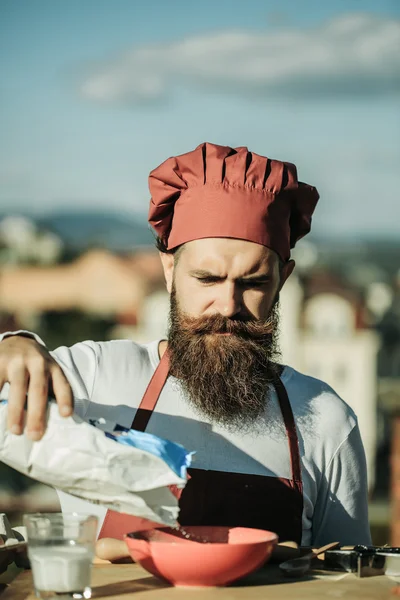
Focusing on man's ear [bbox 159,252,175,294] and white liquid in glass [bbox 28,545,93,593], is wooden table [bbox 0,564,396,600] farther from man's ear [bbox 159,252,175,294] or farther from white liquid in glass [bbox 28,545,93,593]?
man's ear [bbox 159,252,175,294]

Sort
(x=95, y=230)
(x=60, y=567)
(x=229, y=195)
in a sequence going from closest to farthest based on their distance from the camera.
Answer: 1. (x=60, y=567)
2. (x=229, y=195)
3. (x=95, y=230)

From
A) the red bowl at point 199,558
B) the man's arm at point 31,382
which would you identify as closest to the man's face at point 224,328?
the man's arm at point 31,382

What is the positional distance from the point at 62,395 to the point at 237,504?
71cm

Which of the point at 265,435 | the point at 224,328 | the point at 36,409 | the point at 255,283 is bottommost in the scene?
the point at 265,435

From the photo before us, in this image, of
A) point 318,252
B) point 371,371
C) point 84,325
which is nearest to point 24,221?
point 84,325

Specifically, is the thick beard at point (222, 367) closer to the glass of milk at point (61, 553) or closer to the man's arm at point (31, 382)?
the man's arm at point (31, 382)

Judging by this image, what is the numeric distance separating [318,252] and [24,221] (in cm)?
2449

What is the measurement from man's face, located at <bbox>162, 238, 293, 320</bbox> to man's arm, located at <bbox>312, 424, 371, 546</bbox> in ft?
1.36

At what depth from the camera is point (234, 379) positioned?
268cm

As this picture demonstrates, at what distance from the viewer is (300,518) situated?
2527mm

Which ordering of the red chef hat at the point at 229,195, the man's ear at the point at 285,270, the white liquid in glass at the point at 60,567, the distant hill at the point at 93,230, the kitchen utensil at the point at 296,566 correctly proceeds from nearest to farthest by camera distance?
the white liquid in glass at the point at 60,567 → the kitchen utensil at the point at 296,566 → the red chef hat at the point at 229,195 → the man's ear at the point at 285,270 → the distant hill at the point at 93,230

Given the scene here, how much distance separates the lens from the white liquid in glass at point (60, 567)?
1.81 metres

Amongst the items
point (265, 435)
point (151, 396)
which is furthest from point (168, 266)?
point (265, 435)

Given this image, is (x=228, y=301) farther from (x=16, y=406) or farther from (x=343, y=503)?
(x=16, y=406)
